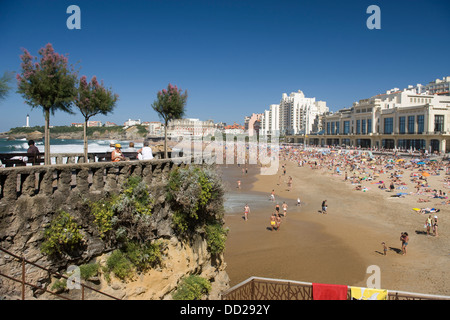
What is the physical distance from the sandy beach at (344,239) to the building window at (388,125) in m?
39.5

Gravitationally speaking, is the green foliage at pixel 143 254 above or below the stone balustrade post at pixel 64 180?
below

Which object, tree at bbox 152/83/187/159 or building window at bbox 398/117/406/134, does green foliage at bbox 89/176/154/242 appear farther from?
building window at bbox 398/117/406/134

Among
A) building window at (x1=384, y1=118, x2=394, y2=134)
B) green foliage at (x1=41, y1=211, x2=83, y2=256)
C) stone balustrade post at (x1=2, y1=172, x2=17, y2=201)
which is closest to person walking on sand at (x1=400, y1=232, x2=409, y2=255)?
green foliage at (x1=41, y1=211, x2=83, y2=256)

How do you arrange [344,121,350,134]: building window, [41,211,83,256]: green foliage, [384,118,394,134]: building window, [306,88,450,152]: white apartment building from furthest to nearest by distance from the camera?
1. [344,121,350,134]: building window
2. [384,118,394,134]: building window
3. [306,88,450,152]: white apartment building
4. [41,211,83,256]: green foliage

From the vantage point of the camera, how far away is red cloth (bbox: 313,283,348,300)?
6297mm

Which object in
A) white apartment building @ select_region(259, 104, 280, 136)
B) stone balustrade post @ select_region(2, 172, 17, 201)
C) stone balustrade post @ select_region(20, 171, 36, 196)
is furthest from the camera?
white apartment building @ select_region(259, 104, 280, 136)

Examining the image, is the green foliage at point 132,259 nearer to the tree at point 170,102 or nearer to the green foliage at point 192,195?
the green foliage at point 192,195

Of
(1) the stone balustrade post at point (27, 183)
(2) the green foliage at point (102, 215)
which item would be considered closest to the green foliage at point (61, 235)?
(2) the green foliage at point (102, 215)

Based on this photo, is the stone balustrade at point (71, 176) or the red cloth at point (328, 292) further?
the red cloth at point (328, 292)

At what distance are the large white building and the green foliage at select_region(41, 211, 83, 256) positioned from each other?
123m

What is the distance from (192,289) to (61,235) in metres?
3.48

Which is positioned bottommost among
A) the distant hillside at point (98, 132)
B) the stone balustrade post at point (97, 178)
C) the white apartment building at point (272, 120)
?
the stone balustrade post at point (97, 178)

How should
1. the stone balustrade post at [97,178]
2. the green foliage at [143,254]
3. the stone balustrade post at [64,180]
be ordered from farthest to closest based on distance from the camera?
the green foliage at [143,254], the stone balustrade post at [97,178], the stone balustrade post at [64,180]

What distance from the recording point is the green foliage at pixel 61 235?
4.76 metres
